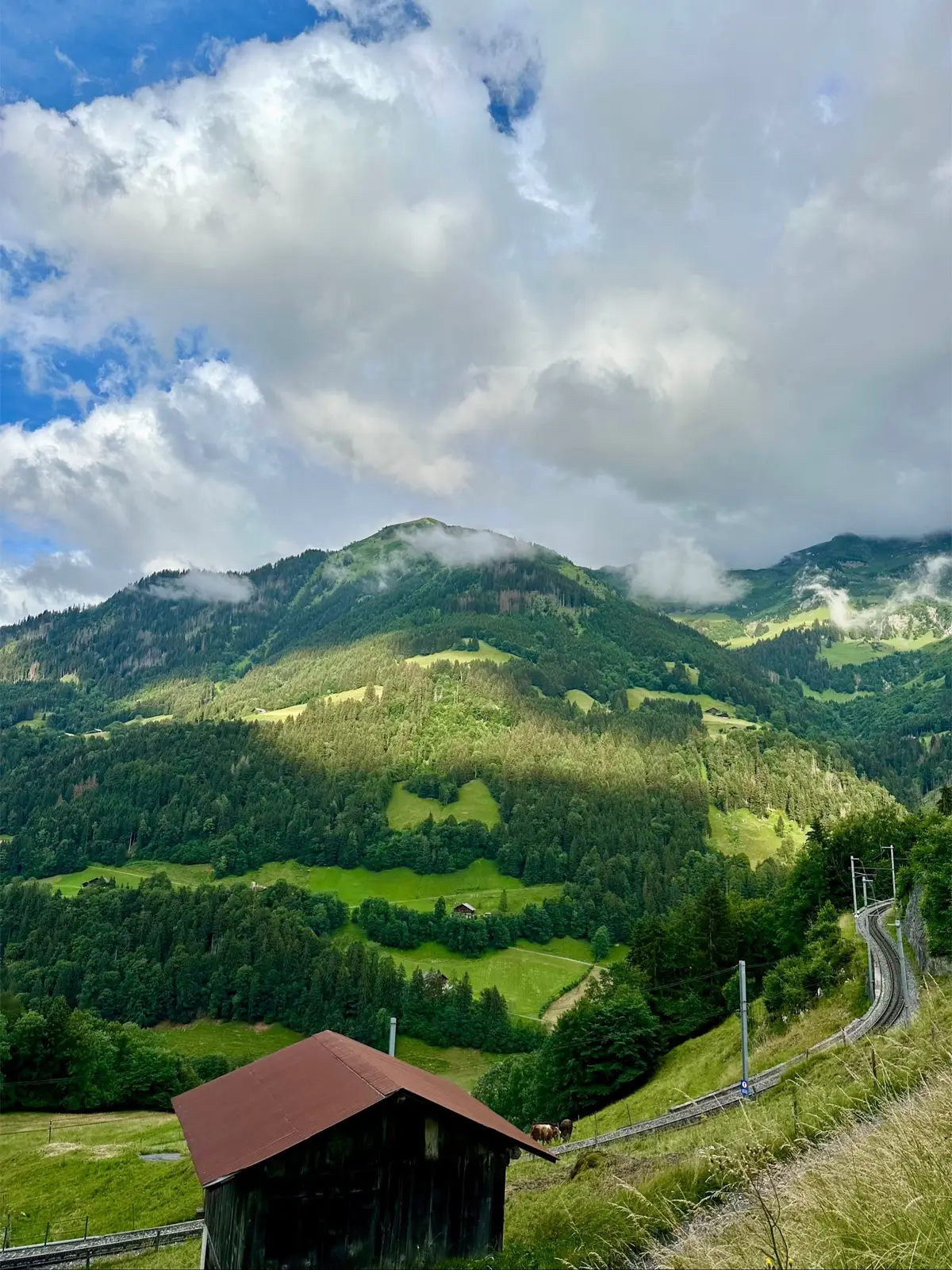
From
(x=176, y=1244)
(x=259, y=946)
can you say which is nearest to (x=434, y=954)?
(x=259, y=946)

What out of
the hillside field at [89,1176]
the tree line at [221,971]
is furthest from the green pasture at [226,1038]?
the hillside field at [89,1176]

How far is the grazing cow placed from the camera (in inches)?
1786

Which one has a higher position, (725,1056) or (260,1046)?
(725,1056)

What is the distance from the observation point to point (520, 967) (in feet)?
512

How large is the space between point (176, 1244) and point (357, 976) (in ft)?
374

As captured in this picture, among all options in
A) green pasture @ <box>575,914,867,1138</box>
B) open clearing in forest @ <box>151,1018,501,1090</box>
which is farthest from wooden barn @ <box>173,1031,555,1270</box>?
open clearing in forest @ <box>151,1018,501,1090</box>

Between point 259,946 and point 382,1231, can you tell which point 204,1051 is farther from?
point 382,1231

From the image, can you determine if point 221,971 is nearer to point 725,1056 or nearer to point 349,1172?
point 725,1056

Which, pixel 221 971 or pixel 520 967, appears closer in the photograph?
pixel 221 971

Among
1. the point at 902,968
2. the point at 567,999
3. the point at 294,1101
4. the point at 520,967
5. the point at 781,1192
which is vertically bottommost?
the point at 567,999

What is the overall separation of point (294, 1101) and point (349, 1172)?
2.43 meters

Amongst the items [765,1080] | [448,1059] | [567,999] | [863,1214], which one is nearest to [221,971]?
[448,1059]

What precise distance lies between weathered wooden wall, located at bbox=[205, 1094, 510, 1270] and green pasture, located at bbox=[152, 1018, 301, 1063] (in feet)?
401

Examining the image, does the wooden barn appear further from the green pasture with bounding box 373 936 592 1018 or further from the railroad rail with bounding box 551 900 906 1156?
the green pasture with bounding box 373 936 592 1018
